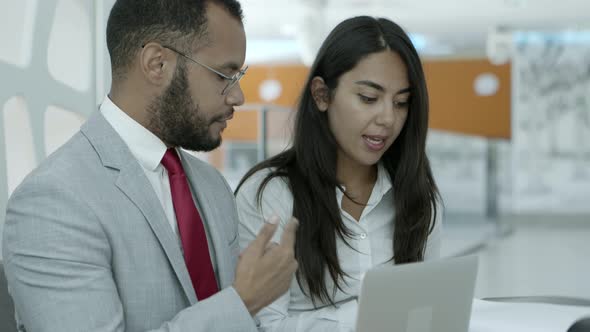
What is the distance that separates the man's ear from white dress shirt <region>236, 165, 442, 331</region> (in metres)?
0.58

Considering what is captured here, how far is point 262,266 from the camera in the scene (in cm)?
118

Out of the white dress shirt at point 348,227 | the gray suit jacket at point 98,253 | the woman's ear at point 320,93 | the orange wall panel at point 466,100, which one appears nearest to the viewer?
the gray suit jacket at point 98,253

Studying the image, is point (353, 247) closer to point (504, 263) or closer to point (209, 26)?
point (209, 26)

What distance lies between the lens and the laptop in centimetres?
116

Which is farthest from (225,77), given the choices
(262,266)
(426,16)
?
(426,16)

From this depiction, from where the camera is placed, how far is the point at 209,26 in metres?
1.36

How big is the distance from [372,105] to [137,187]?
2.44ft

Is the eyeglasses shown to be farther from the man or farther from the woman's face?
the woman's face

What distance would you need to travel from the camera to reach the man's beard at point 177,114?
1.33 metres

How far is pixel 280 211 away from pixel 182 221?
51 cm

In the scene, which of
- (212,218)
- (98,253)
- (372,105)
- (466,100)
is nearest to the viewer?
(98,253)

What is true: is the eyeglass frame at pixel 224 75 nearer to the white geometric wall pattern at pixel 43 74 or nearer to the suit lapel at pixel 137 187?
the suit lapel at pixel 137 187

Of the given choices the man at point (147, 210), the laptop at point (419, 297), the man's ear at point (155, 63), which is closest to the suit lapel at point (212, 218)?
the man at point (147, 210)

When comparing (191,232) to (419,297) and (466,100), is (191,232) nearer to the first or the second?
(419,297)
